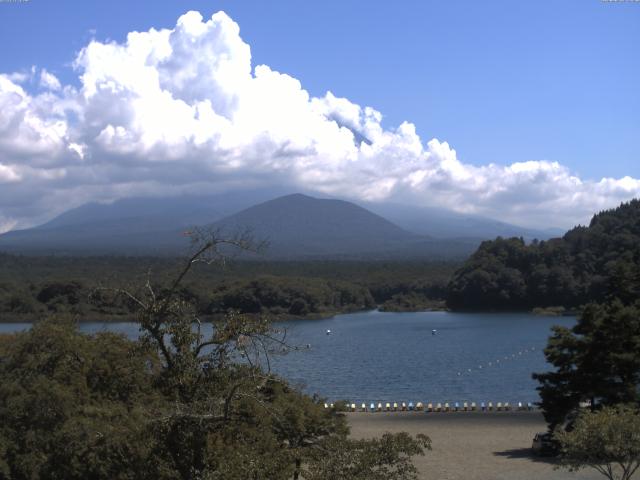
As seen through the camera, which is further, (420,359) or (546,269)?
(546,269)

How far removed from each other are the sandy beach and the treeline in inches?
978

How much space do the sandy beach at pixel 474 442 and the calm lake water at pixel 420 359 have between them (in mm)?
3513

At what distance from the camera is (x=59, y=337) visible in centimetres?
1138

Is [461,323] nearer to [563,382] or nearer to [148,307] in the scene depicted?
[563,382]

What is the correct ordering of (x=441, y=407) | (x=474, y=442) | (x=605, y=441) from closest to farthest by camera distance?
(x=605, y=441) → (x=474, y=442) → (x=441, y=407)

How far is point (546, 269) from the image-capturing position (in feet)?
228

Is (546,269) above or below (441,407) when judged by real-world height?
above

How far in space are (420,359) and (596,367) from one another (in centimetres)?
2424

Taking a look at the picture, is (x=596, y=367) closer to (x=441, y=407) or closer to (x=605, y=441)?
(x=605, y=441)

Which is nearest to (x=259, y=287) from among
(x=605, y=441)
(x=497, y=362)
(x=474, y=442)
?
(x=497, y=362)

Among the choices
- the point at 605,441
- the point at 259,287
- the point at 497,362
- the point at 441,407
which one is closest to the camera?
the point at 605,441

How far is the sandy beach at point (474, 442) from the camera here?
598 inches

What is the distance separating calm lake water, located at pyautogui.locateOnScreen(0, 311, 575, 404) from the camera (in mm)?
30359

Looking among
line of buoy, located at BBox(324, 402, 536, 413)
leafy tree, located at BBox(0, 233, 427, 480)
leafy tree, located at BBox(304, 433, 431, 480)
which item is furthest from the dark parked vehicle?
leafy tree, located at BBox(304, 433, 431, 480)
